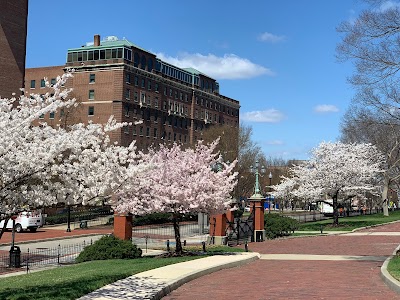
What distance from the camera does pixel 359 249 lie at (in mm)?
25641

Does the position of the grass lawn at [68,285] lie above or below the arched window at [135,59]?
below

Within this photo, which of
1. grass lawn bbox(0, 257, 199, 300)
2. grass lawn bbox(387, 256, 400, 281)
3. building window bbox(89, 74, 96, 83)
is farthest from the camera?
building window bbox(89, 74, 96, 83)

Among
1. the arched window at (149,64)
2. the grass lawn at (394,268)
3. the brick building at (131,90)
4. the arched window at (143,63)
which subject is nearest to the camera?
the grass lawn at (394,268)

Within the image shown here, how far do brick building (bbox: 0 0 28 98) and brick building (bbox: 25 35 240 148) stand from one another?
1985 centimetres

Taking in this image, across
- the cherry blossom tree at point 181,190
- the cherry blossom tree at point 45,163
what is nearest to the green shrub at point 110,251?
the cherry blossom tree at point 181,190

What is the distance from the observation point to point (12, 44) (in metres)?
52.0

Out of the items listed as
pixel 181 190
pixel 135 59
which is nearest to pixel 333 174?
pixel 181 190

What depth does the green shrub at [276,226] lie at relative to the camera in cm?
3350

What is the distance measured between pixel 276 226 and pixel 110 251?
637 inches

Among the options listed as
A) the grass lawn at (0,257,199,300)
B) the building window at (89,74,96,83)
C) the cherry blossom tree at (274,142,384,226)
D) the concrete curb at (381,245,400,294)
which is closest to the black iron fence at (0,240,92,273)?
the grass lawn at (0,257,199,300)

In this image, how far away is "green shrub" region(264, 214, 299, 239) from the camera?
1319 inches

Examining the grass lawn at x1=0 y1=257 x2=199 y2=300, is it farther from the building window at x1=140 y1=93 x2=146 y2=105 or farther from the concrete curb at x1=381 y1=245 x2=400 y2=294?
the building window at x1=140 y1=93 x2=146 y2=105

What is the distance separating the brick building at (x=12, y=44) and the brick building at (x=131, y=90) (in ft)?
65.1

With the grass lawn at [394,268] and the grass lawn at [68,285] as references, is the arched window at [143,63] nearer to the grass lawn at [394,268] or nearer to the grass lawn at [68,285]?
the grass lawn at [68,285]
